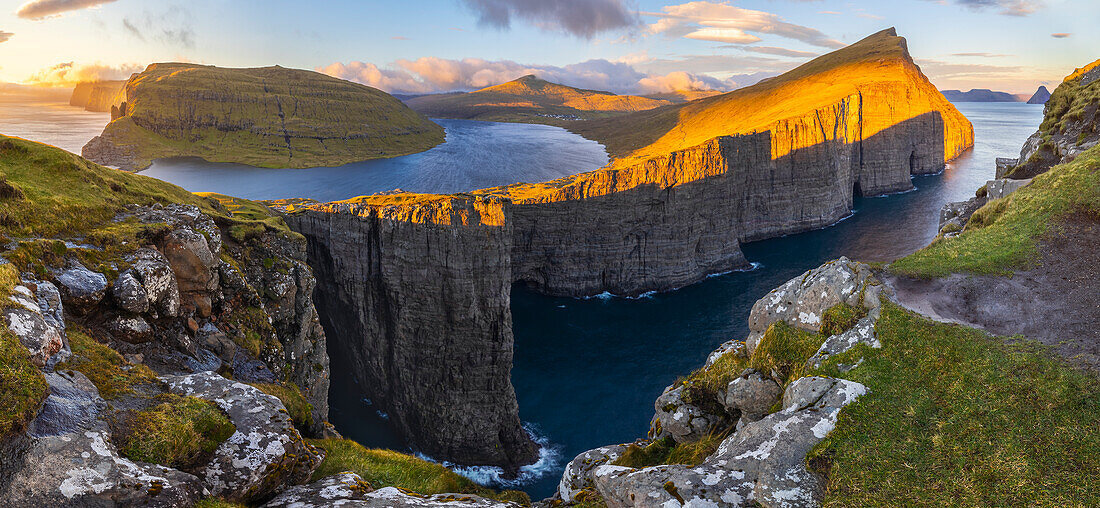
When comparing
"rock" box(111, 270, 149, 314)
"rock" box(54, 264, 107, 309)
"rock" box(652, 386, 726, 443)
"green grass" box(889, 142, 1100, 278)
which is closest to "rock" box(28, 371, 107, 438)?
"rock" box(54, 264, 107, 309)

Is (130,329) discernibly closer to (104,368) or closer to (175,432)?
(104,368)

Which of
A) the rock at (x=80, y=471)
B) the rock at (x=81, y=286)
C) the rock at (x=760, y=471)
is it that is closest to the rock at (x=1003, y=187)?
the rock at (x=760, y=471)

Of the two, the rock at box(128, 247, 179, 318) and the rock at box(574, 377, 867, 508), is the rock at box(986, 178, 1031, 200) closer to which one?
the rock at box(574, 377, 867, 508)

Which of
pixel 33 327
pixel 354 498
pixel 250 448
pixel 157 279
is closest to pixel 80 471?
pixel 250 448

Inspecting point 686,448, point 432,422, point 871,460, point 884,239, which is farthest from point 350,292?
point 884,239

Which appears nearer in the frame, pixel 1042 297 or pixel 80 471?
pixel 80 471

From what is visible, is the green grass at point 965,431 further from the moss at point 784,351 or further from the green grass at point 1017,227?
the green grass at point 1017,227
